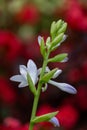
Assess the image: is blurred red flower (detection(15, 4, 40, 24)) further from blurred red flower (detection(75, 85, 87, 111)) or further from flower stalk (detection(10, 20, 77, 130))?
flower stalk (detection(10, 20, 77, 130))

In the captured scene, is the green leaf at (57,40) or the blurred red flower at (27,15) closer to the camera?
the green leaf at (57,40)

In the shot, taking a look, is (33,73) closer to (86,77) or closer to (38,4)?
(86,77)

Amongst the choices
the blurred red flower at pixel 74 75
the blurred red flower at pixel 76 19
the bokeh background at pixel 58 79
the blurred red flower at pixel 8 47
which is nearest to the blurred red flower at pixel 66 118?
the bokeh background at pixel 58 79

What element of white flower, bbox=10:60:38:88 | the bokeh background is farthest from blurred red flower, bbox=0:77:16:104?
white flower, bbox=10:60:38:88

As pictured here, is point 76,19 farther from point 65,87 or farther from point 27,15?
point 65,87

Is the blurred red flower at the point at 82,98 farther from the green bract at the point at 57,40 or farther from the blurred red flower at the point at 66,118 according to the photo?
the green bract at the point at 57,40

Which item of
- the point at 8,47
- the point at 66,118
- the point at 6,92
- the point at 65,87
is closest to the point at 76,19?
the point at 8,47

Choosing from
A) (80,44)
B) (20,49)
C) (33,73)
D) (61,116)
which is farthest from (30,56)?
(33,73)
